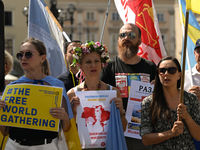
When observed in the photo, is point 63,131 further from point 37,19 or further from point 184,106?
point 37,19

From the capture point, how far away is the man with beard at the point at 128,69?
4086mm

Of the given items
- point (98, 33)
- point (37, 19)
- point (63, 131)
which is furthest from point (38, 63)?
point (98, 33)

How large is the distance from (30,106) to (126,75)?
137 centimetres

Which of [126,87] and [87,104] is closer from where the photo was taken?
[87,104]

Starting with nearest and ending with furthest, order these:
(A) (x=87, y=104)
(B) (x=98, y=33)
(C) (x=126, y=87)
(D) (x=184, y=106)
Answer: (D) (x=184, y=106) → (A) (x=87, y=104) → (C) (x=126, y=87) → (B) (x=98, y=33)

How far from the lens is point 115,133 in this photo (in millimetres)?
3391

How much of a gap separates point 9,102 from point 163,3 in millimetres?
40246

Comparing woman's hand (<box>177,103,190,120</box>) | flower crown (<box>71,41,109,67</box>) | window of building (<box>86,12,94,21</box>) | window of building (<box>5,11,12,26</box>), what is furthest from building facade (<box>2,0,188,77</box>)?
woman's hand (<box>177,103,190,120</box>)

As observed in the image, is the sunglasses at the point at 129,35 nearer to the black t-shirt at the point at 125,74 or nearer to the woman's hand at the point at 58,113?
the black t-shirt at the point at 125,74

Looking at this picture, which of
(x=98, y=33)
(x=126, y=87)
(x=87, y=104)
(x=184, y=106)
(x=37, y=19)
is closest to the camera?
(x=184, y=106)

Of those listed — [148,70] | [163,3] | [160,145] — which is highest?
[163,3]

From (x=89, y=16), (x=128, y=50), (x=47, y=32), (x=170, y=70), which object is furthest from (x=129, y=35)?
(x=89, y=16)

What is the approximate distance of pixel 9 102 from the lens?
3098mm

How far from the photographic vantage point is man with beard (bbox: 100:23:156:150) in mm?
4086
